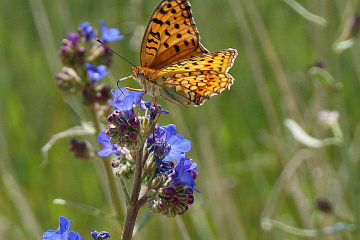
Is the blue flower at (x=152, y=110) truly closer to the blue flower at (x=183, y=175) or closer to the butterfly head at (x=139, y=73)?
the blue flower at (x=183, y=175)

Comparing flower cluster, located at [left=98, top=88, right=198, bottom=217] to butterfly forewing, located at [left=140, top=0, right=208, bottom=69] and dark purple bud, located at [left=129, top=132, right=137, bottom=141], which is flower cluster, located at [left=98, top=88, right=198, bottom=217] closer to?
dark purple bud, located at [left=129, top=132, right=137, bottom=141]

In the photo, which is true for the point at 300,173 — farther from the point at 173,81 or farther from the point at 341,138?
the point at 173,81

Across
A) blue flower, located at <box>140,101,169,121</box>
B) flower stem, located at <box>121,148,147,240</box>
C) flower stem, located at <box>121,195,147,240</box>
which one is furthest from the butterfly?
flower stem, located at <box>121,195,147,240</box>

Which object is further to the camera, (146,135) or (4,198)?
(4,198)

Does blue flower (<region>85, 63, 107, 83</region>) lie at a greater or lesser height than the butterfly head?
lesser

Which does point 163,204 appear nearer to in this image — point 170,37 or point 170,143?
point 170,143

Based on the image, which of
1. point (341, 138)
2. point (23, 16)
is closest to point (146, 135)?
point (341, 138)

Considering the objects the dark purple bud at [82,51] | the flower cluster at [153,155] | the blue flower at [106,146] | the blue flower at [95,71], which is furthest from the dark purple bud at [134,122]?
the dark purple bud at [82,51]

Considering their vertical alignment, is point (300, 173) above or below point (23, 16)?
below
